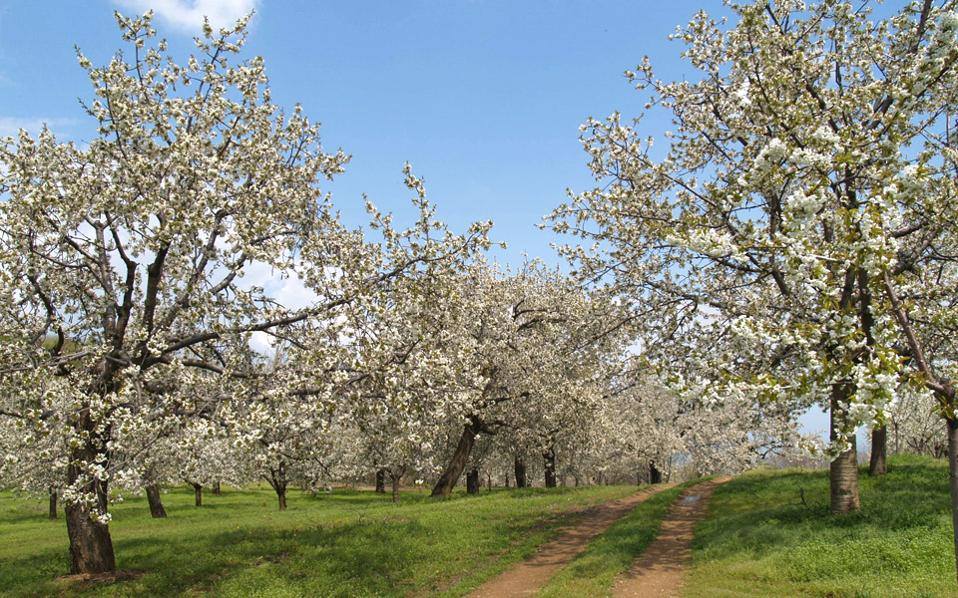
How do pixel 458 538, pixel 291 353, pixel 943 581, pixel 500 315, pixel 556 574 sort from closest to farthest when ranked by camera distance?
pixel 943 581 → pixel 291 353 → pixel 556 574 → pixel 458 538 → pixel 500 315

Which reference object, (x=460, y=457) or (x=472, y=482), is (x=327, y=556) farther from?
(x=472, y=482)

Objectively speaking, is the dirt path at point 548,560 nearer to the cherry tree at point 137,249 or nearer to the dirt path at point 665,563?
the dirt path at point 665,563

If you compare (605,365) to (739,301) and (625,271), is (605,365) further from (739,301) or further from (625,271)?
(739,301)

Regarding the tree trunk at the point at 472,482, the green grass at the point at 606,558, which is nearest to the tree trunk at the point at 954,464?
the green grass at the point at 606,558

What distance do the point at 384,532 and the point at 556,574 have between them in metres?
8.04

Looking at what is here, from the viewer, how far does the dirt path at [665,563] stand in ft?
46.7

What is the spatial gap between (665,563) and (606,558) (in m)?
1.53

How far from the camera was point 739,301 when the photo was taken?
19.3 m

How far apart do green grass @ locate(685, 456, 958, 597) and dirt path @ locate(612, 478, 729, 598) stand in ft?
1.33

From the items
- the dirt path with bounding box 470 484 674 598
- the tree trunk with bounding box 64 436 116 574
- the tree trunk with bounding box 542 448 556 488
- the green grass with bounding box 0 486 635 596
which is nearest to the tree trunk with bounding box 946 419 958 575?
the dirt path with bounding box 470 484 674 598

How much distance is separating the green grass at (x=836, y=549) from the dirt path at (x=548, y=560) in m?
3.61

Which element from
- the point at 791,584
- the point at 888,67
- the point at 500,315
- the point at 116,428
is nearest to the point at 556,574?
Answer: the point at 791,584

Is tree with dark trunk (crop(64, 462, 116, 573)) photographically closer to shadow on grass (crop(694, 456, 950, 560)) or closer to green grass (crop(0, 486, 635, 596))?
green grass (crop(0, 486, 635, 596))

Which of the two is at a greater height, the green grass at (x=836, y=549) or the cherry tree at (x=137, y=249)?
the cherry tree at (x=137, y=249)
